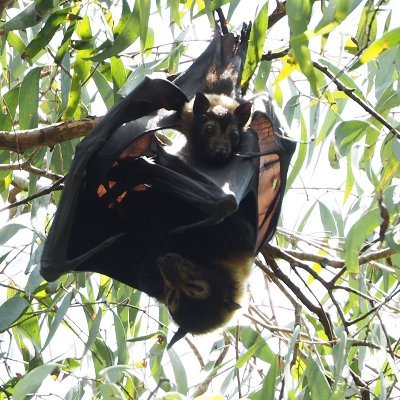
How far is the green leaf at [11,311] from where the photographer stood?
3414 mm

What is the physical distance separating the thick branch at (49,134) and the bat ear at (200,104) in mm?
446

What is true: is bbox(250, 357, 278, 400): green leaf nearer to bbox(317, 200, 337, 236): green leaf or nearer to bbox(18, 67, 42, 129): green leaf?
bbox(317, 200, 337, 236): green leaf

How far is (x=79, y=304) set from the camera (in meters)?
3.85

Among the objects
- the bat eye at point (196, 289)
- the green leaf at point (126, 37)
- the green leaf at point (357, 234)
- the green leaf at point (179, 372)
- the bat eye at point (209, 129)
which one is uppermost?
the green leaf at point (126, 37)

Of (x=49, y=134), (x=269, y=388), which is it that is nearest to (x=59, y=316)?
(x=49, y=134)

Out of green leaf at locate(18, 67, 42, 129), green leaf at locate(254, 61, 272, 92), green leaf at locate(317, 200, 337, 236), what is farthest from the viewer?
green leaf at locate(317, 200, 337, 236)

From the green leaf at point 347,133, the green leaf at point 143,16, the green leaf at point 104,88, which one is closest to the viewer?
the green leaf at point 347,133

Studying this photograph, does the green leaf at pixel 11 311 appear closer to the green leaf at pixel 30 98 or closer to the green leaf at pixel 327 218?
the green leaf at pixel 30 98

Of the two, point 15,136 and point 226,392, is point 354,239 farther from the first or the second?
point 15,136

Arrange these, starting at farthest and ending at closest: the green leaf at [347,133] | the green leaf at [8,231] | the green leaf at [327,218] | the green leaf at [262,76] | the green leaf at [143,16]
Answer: the green leaf at [327,218] < the green leaf at [262,76] < the green leaf at [8,231] < the green leaf at [143,16] < the green leaf at [347,133]

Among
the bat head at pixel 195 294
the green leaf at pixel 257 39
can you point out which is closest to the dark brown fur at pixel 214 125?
the green leaf at pixel 257 39

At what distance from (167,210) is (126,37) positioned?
0.67 m

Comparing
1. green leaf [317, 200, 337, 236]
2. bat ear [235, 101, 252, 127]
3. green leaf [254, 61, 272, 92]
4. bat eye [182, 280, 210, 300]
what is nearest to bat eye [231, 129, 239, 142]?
bat ear [235, 101, 252, 127]

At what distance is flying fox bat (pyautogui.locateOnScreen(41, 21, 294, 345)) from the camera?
10.6 feet
